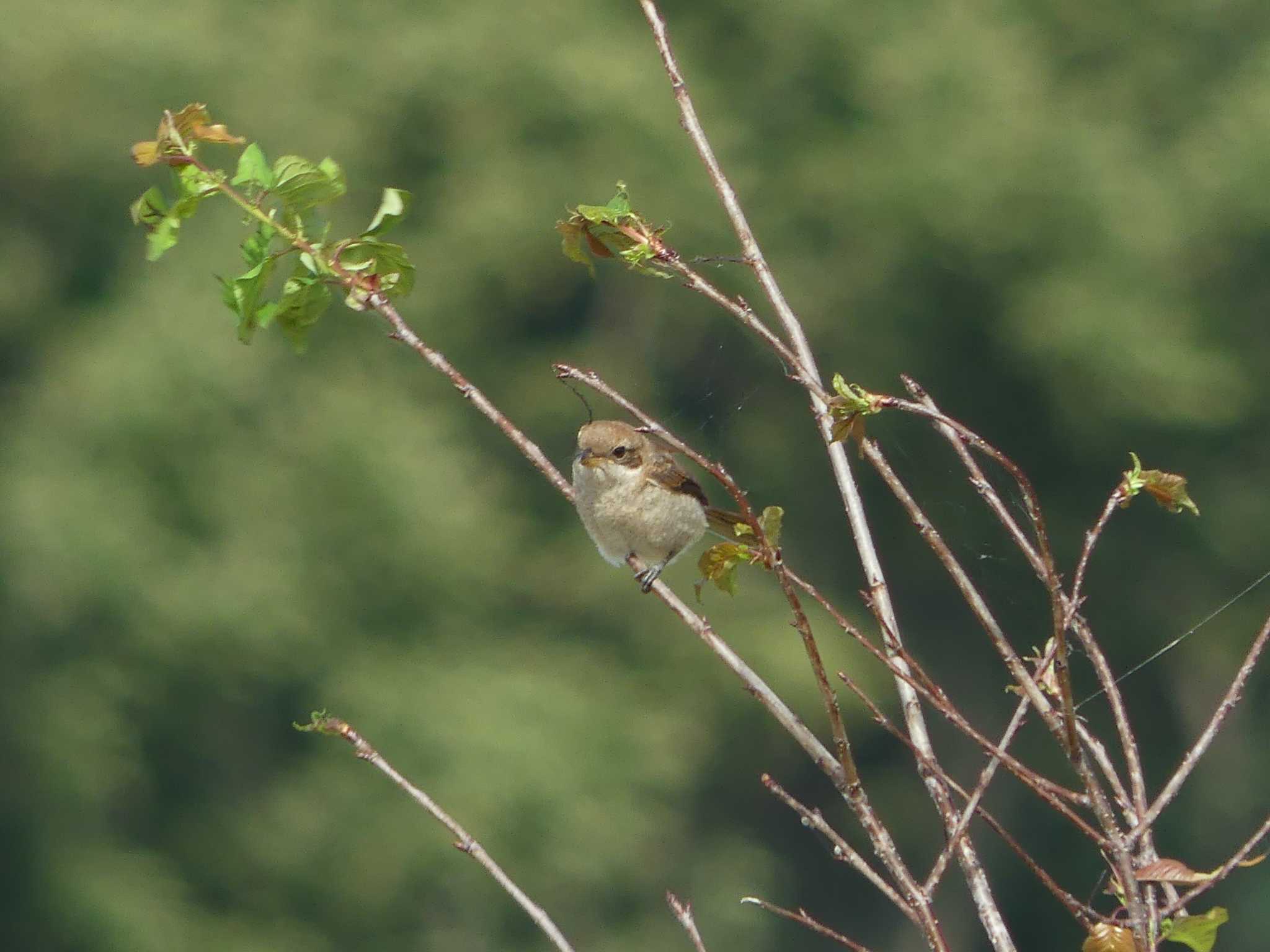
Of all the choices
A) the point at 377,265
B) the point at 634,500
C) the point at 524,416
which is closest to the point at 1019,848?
the point at 377,265

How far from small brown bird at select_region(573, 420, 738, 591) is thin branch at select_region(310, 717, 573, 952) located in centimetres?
163

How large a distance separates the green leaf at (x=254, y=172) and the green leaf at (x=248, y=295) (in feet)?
0.31

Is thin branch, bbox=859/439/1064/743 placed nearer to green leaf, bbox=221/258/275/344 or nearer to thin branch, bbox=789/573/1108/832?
thin branch, bbox=789/573/1108/832


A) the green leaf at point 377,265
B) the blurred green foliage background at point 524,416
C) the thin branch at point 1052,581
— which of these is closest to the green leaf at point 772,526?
the thin branch at point 1052,581

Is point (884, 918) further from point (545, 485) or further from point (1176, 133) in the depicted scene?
point (1176, 133)

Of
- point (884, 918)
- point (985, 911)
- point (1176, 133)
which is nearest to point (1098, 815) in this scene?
point (985, 911)

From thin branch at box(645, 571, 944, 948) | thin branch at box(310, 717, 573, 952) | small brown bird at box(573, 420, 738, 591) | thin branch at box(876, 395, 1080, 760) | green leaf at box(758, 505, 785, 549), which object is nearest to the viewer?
thin branch at box(876, 395, 1080, 760)

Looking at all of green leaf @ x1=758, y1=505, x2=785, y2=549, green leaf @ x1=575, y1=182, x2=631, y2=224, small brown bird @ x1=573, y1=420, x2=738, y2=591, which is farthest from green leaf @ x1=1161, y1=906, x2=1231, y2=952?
small brown bird @ x1=573, y1=420, x2=738, y2=591

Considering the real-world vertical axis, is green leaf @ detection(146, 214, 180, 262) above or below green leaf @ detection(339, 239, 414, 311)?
below

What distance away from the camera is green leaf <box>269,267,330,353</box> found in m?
2.40

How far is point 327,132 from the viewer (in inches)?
571

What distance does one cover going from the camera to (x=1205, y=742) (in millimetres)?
1919

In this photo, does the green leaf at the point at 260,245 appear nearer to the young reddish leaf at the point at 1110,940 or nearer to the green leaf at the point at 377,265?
the green leaf at the point at 377,265

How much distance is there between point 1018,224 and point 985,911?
1329 centimetres
